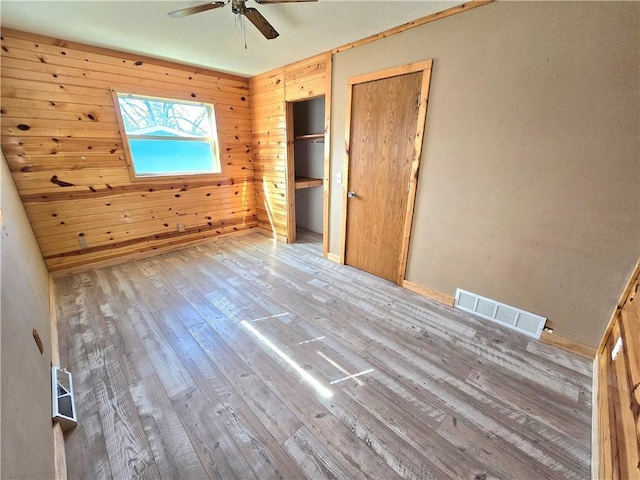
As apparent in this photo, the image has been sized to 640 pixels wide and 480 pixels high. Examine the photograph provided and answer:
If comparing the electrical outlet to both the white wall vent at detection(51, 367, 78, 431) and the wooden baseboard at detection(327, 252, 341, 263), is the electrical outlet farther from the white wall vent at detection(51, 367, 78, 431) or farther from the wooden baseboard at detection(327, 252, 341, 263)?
the white wall vent at detection(51, 367, 78, 431)

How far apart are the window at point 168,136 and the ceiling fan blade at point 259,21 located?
206 centimetres

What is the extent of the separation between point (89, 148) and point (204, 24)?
1.95 m

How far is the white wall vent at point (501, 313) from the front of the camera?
207cm

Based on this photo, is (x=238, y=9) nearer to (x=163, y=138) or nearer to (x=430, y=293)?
(x=163, y=138)

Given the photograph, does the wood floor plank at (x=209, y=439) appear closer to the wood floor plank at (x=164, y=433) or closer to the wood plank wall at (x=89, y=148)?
the wood floor plank at (x=164, y=433)

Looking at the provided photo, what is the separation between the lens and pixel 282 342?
2.02 meters

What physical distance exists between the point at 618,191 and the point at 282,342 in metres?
2.48

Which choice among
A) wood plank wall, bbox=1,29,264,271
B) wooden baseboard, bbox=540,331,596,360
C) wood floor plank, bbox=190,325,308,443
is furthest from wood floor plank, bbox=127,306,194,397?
wooden baseboard, bbox=540,331,596,360

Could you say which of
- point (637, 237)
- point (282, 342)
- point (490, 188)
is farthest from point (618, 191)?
point (282, 342)

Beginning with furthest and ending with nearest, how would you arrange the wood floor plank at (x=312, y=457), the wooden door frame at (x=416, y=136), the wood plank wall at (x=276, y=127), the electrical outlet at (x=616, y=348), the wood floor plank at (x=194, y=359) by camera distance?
the wood plank wall at (x=276, y=127), the wooden door frame at (x=416, y=136), the wood floor plank at (x=194, y=359), the electrical outlet at (x=616, y=348), the wood floor plank at (x=312, y=457)

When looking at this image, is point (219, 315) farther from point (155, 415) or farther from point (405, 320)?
point (405, 320)

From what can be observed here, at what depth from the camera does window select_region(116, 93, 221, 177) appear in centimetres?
322

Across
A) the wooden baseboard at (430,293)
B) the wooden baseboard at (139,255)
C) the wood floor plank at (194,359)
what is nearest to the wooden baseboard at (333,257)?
the wooden baseboard at (430,293)

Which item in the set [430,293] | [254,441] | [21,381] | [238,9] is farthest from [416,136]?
[21,381]
